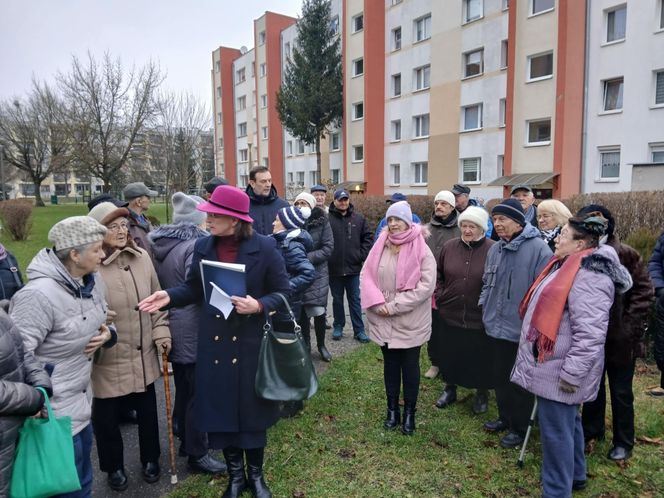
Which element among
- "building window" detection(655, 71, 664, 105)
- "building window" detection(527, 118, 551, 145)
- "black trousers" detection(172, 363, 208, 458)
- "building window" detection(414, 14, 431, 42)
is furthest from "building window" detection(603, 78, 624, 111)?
"black trousers" detection(172, 363, 208, 458)

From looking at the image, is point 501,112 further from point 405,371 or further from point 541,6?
point 405,371

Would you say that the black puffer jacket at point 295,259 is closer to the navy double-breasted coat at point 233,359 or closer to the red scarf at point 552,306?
the navy double-breasted coat at point 233,359

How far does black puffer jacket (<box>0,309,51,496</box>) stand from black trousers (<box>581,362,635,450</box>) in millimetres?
3764

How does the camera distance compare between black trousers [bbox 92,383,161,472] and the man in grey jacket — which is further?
the man in grey jacket

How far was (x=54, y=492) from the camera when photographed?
2191 millimetres

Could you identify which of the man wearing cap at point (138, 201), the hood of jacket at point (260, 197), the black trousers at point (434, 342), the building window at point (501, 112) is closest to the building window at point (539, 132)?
the building window at point (501, 112)

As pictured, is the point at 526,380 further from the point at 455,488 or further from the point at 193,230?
the point at 193,230

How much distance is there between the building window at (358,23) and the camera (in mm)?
31483

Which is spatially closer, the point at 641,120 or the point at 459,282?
the point at 459,282

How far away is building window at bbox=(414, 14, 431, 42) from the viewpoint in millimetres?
27219

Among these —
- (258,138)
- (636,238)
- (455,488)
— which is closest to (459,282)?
(455,488)

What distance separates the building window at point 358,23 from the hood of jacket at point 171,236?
3158 centimetres

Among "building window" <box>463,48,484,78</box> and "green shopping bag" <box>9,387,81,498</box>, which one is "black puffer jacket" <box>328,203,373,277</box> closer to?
"green shopping bag" <box>9,387,81,498</box>

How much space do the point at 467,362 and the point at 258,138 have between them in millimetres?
42100
